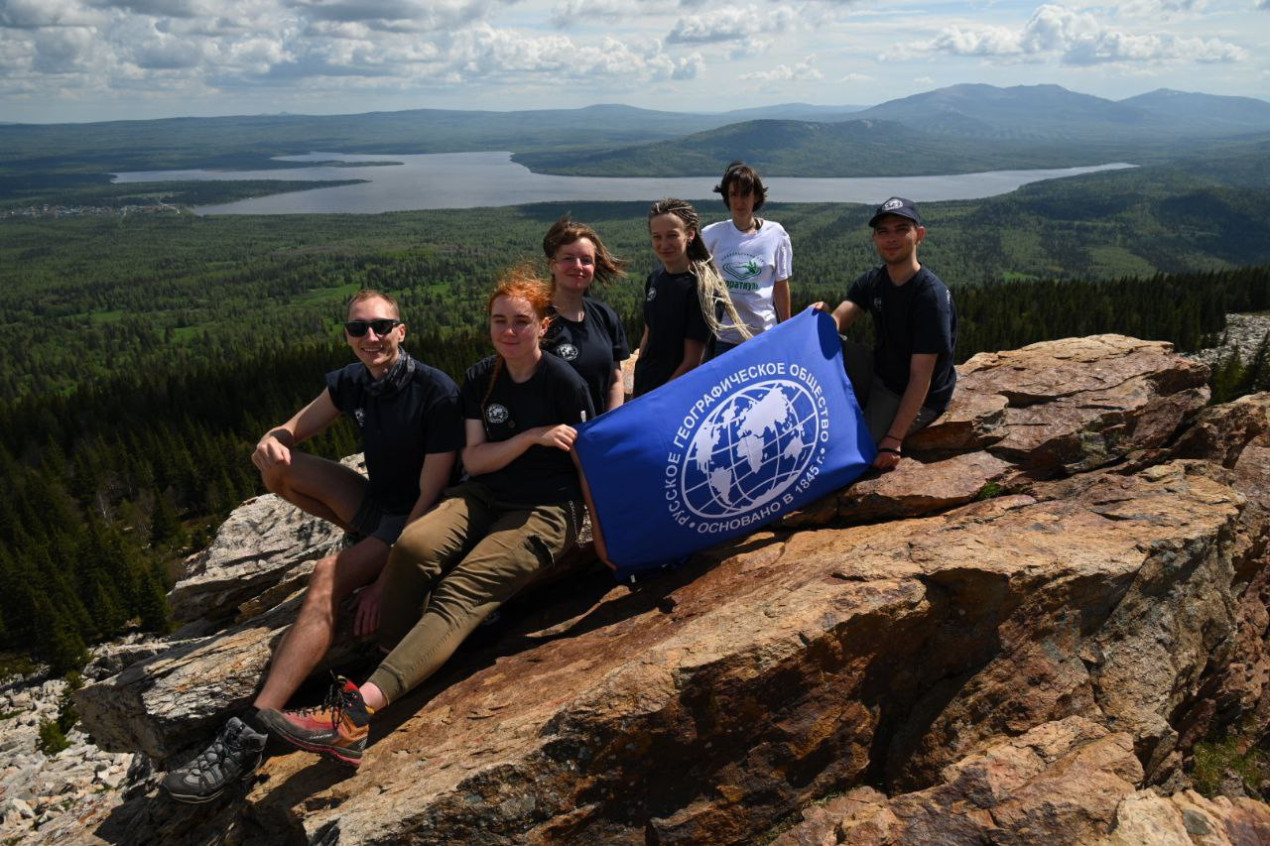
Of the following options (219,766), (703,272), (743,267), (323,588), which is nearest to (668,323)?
(703,272)

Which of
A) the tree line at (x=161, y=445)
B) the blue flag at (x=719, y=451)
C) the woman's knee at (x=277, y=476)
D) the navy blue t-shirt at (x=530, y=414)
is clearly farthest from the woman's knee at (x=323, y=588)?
the tree line at (x=161, y=445)

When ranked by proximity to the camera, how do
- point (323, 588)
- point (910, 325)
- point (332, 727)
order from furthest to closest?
point (910, 325)
point (323, 588)
point (332, 727)

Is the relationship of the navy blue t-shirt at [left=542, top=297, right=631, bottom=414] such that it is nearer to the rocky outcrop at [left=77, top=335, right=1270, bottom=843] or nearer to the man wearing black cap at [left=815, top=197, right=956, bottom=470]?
the rocky outcrop at [left=77, top=335, right=1270, bottom=843]

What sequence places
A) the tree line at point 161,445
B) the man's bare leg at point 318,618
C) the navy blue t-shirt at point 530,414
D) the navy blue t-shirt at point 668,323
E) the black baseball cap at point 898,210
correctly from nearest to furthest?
the man's bare leg at point 318,618 < the navy blue t-shirt at point 530,414 < the black baseball cap at point 898,210 < the navy blue t-shirt at point 668,323 < the tree line at point 161,445

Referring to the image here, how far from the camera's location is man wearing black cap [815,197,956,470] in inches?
347

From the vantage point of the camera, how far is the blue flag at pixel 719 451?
7.96 meters

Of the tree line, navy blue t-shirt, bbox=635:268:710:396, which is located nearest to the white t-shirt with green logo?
navy blue t-shirt, bbox=635:268:710:396

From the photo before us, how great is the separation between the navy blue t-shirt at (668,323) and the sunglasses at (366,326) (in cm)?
340

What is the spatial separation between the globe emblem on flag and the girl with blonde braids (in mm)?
1512

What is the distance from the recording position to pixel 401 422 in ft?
27.4

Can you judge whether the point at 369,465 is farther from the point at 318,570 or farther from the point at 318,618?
the point at 318,618

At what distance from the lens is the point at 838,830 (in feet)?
20.3

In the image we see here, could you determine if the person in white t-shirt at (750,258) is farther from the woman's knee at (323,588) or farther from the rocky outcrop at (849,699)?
the woman's knee at (323,588)

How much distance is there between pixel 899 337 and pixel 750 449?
8.82ft
